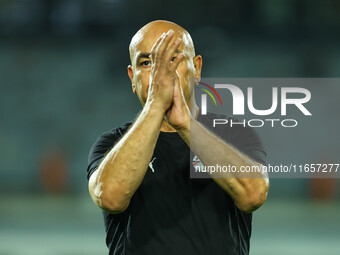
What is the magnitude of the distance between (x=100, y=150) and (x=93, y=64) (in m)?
5.69

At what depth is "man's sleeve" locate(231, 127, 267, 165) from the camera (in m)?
1.15

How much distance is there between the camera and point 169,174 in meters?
1.16

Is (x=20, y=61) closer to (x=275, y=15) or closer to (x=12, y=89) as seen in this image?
(x=12, y=89)

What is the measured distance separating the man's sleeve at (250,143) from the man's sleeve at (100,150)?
32cm

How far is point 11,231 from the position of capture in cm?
408

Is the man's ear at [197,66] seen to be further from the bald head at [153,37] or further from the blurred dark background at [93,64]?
the blurred dark background at [93,64]

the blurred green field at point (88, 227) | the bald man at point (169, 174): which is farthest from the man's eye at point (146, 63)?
the blurred green field at point (88, 227)

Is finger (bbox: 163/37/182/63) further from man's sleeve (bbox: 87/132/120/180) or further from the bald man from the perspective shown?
man's sleeve (bbox: 87/132/120/180)

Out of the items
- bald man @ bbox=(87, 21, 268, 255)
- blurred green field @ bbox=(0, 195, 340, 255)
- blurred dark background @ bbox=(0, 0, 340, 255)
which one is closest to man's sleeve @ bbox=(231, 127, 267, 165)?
bald man @ bbox=(87, 21, 268, 255)

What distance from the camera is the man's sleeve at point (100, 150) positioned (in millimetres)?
1161

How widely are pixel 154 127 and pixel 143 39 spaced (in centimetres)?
29

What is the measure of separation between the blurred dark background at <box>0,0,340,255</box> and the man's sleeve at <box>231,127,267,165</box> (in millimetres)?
4620

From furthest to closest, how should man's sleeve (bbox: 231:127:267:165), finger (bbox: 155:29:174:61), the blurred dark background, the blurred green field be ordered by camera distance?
the blurred dark background
the blurred green field
man's sleeve (bbox: 231:127:267:165)
finger (bbox: 155:29:174:61)

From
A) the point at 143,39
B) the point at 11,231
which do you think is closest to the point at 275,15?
the point at 11,231
